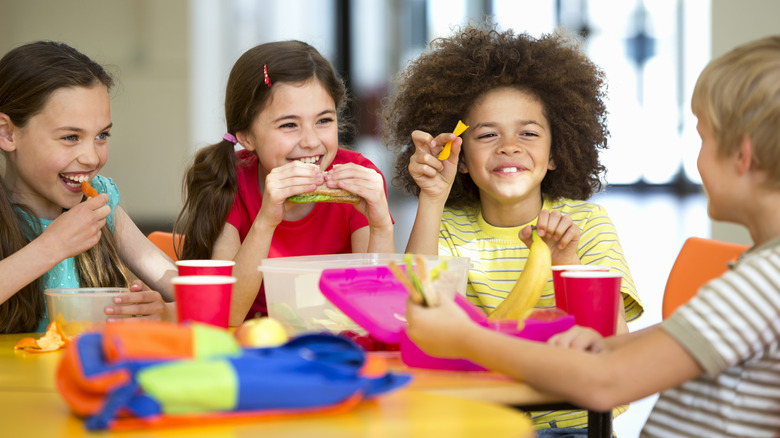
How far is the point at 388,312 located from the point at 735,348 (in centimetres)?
51

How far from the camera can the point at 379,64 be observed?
884cm

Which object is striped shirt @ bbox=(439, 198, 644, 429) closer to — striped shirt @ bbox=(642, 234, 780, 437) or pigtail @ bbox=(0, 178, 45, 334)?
striped shirt @ bbox=(642, 234, 780, 437)

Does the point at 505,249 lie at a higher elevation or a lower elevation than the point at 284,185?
lower

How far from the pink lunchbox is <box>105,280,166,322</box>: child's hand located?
447 mm

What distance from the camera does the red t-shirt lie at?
2141 millimetres

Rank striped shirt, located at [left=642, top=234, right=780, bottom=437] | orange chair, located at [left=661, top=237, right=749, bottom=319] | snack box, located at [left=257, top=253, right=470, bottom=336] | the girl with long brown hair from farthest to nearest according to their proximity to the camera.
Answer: the girl with long brown hair → orange chair, located at [left=661, top=237, right=749, bottom=319] → snack box, located at [left=257, top=253, right=470, bottom=336] → striped shirt, located at [left=642, top=234, right=780, bottom=437]

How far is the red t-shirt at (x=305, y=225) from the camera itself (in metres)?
2.14

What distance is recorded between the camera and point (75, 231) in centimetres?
166

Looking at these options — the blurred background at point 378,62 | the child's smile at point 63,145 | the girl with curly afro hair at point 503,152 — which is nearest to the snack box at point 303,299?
the girl with curly afro hair at point 503,152

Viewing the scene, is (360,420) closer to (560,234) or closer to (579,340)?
(579,340)

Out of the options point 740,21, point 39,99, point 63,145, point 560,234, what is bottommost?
point 560,234

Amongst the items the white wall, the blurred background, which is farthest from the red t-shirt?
the white wall

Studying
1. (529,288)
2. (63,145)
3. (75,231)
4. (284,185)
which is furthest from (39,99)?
(529,288)

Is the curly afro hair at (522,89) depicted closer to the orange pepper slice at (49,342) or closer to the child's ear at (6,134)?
the child's ear at (6,134)
